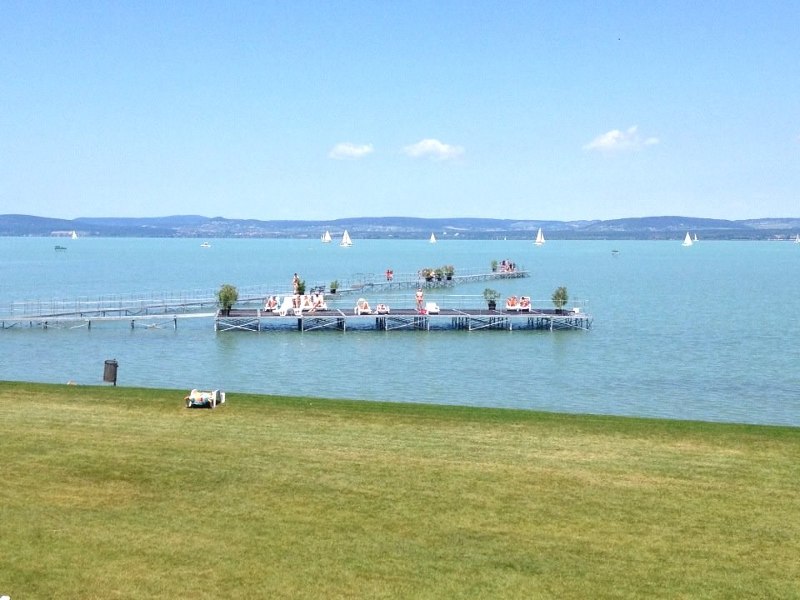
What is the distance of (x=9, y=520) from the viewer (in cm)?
1321

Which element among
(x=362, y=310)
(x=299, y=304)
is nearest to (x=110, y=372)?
(x=299, y=304)

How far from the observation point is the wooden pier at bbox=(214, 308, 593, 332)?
5822cm

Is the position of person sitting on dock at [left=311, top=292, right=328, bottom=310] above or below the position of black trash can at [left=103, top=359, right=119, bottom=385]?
below

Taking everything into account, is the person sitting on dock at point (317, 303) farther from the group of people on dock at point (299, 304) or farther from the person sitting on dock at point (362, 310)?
the person sitting on dock at point (362, 310)

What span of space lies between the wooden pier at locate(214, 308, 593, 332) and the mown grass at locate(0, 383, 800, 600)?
122 ft

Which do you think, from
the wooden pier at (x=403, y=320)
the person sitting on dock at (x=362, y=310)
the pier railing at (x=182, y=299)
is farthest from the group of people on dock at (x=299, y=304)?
the pier railing at (x=182, y=299)

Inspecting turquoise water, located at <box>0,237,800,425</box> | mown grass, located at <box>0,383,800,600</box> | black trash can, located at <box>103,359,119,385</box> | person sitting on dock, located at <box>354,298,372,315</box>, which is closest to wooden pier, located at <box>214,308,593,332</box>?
person sitting on dock, located at <box>354,298,372,315</box>

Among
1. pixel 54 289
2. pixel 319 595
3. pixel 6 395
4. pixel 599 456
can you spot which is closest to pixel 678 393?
pixel 599 456

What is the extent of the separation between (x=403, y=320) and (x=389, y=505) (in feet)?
154

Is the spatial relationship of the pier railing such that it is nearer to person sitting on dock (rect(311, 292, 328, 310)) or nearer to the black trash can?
person sitting on dock (rect(311, 292, 328, 310))

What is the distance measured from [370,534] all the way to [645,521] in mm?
4177

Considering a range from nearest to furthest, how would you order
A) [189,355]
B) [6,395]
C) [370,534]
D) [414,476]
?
[370,534] < [414,476] < [6,395] < [189,355]

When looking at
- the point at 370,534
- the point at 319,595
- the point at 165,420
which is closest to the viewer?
the point at 319,595

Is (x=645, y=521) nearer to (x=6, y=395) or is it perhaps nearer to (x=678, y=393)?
(x=6, y=395)
